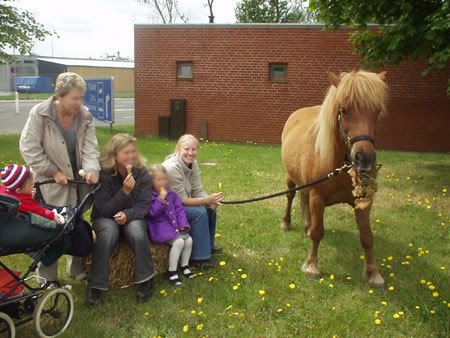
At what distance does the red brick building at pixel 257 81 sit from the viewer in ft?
47.7

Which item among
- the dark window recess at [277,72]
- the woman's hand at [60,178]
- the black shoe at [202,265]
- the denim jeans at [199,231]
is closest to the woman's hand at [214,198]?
the denim jeans at [199,231]

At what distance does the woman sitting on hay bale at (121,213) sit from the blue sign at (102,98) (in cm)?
1175

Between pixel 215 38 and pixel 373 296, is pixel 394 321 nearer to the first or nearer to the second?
→ pixel 373 296

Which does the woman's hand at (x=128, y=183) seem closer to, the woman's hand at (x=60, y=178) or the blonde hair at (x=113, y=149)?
the blonde hair at (x=113, y=149)

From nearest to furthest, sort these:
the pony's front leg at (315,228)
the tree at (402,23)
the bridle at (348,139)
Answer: the bridle at (348,139) < the pony's front leg at (315,228) < the tree at (402,23)

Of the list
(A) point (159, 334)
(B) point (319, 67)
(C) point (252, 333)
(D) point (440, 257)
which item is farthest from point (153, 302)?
(B) point (319, 67)

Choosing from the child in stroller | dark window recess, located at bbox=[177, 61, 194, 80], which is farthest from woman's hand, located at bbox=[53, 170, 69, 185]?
dark window recess, located at bbox=[177, 61, 194, 80]

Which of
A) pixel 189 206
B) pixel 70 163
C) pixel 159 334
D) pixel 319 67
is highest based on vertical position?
pixel 319 67

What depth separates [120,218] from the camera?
3.99 m

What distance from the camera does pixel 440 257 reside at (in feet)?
17.1

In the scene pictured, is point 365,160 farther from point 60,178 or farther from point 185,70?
point 185,70

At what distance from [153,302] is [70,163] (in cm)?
153

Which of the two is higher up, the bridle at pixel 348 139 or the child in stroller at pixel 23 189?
the bridle at pixel 348 139

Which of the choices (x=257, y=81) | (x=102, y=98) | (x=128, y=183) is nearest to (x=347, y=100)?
(x=128, y=183)
